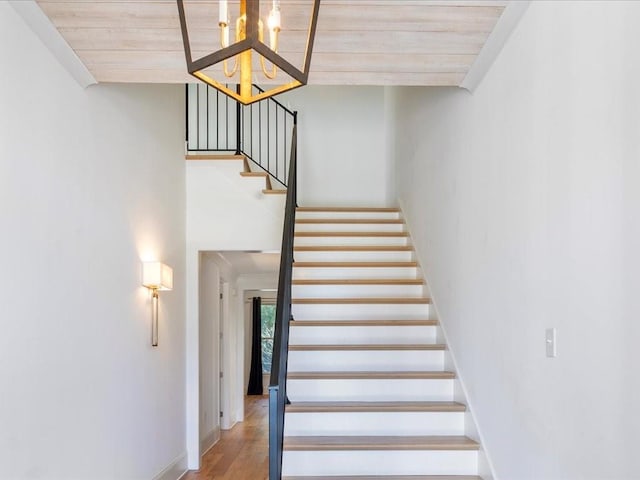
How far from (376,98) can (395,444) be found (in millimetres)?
5449

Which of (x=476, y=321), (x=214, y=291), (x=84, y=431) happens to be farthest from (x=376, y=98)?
(x=84, y=431)

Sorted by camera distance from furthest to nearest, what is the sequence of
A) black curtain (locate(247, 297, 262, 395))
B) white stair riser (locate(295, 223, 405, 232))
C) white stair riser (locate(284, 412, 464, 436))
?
black curtain (locate(247, 297, 262, 395)) < white stair riser (locate(295, 223, 405, 232)) < white stair riser (locate(284, 412, 464, 436))

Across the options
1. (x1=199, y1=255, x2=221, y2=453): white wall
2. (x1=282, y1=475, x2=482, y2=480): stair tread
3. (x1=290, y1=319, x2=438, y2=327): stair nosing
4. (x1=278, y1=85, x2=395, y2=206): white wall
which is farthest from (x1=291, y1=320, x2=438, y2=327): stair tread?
(x1=278, y1=85, x2=395, y2=206): white wall

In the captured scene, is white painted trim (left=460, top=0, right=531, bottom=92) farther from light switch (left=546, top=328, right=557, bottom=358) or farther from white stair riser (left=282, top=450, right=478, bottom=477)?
white stair riser (left=282, top=450, right=478, bottom=477)

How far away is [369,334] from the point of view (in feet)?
15.4

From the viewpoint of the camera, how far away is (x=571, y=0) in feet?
7.80

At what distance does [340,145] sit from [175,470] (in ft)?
14.3

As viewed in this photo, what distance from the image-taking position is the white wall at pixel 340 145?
8125 millimetres

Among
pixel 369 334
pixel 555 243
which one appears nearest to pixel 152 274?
pixel 369 334

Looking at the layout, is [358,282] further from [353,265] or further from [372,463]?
[372,463]

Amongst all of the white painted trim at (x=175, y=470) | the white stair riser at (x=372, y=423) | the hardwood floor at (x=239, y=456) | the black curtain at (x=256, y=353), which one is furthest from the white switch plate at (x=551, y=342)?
the black curtain at (x=256, y=353)

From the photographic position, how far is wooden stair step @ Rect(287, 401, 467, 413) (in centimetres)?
388

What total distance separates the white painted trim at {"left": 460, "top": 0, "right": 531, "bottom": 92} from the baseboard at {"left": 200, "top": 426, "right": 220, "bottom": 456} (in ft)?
15.9

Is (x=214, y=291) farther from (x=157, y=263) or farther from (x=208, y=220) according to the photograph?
(x=157, y=263)
